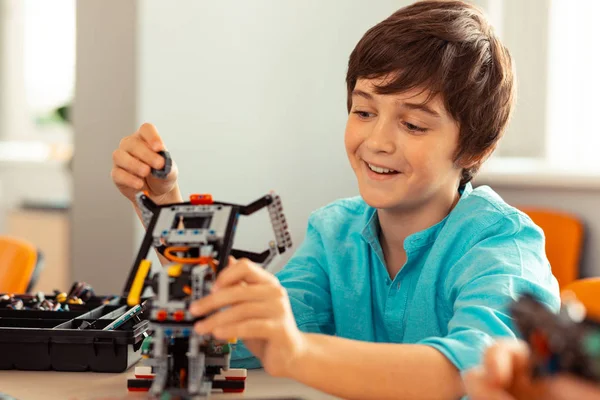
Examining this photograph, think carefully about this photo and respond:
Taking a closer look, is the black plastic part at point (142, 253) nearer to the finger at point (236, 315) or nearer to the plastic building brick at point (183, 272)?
the plastic building brick at point (183, 272)

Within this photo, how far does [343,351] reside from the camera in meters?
1.02

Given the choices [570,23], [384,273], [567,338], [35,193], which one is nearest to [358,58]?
[384,273]

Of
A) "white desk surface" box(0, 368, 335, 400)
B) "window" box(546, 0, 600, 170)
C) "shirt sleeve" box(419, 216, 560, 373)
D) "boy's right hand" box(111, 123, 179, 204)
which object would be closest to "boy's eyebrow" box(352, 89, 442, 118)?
"shirt sleeve" box(419, 216, 560, 373)

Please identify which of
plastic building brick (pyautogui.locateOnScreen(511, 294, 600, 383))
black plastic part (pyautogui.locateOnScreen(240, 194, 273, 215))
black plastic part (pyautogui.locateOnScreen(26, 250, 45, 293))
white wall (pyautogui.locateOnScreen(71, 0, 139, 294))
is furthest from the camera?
white wall (pyautogui.locateOnScreen(71, 0, 139, 294))

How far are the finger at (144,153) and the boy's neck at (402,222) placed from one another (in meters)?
0.44

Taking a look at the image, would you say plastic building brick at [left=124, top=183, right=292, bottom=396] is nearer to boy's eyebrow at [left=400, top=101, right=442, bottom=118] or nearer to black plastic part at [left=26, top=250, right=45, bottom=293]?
boy's eyebrow at [left=400, top=101, right=442, bottom=118]

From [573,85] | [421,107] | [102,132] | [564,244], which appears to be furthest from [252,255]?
[573,85]

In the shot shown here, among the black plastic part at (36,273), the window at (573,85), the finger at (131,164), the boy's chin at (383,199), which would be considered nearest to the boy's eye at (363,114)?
the boy's chin at (383,199)

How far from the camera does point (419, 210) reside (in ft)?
4.84

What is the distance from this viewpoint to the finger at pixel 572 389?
→ 671 mm

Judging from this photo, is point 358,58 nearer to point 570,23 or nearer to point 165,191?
point 165,191

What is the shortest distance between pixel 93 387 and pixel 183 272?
0.33m

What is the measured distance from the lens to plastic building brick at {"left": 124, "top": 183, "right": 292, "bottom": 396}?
973mm

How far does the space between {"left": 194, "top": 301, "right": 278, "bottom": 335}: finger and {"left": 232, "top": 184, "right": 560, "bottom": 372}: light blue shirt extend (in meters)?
0.25
